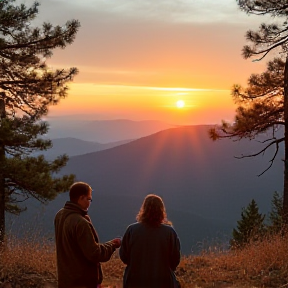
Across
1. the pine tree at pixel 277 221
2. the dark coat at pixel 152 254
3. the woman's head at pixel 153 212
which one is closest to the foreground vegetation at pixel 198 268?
the pine tree at pixel 277 221

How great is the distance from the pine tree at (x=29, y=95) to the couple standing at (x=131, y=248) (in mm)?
7084

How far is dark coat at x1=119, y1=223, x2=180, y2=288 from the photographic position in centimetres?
428

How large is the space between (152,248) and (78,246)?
2.31 feet

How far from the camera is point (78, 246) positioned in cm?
420

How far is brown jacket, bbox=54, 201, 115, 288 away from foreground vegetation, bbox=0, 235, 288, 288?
276cm

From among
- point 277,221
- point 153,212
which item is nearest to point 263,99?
point 277,221

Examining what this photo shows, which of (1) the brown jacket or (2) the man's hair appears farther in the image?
(2) the man's hair

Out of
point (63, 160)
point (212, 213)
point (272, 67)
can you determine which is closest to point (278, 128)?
point (272, 67)

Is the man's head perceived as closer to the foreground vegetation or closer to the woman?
the woman

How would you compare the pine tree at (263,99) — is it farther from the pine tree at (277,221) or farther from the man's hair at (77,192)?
the man's hair at (77,192)

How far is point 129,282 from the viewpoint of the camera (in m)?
4.42

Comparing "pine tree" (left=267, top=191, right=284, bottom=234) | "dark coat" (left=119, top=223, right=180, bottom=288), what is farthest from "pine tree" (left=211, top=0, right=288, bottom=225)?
"dark coat" (left=119, top=223, right=180, bottom=288)

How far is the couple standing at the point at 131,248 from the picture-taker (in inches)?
166

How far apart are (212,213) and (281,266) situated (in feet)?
642
